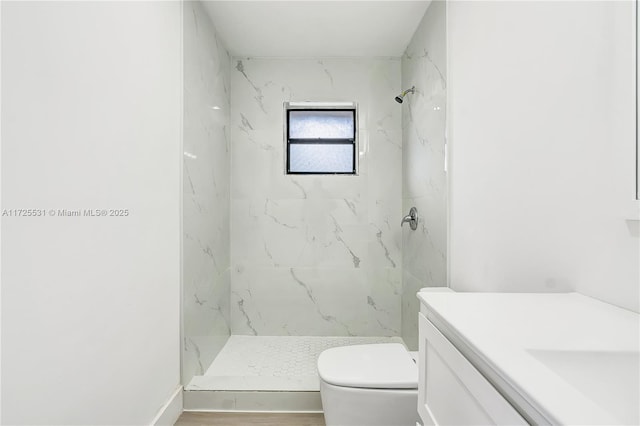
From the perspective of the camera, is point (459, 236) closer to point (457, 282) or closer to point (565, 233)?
point (457, 282)

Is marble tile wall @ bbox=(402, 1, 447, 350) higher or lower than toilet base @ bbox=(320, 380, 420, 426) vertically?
higher

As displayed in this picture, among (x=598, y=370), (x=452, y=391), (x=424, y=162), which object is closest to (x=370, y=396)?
(x=452, y=391)

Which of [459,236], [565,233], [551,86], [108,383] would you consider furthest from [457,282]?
[108,383]

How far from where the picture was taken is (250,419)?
5.94 ft

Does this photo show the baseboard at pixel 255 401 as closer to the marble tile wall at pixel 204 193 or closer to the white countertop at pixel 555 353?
the marble tile wall at pixel 204 193

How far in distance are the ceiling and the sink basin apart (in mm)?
2105

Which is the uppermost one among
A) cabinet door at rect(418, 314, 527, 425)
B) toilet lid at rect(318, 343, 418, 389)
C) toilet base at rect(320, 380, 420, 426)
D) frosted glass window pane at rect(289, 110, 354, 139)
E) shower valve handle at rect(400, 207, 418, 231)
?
frosted glass window pane at rect(289, 110, 354, 139)

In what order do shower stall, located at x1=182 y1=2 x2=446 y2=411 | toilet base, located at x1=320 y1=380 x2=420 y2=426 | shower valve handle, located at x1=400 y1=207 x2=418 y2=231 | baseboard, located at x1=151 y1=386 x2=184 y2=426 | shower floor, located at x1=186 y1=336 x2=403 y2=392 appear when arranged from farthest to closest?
shower stall, located at x1=182 y1=2 x2=446 y2=411 → shower valve handle, located at x1=400 y1=207 x2=418 y2=231 → shower floor, located at x1=186 y1=336 x2=403 y2=392 → baseboard, located at x1=151 y1=386 x2=184 y2=426 → toilet base, located at x1=320 y1=380 x2=420 y2=426

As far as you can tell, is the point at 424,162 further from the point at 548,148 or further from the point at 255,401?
the point at 255,401

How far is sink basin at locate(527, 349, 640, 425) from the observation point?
56cm

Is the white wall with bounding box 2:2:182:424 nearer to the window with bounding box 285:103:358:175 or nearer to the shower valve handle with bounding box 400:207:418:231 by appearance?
the window with bounding box 285:103:358:175

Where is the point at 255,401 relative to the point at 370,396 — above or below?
below

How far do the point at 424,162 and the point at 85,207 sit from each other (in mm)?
1829

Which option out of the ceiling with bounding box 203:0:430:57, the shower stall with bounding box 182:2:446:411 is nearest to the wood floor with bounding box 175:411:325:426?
the shower stall with bounding box 182:2:446:411
